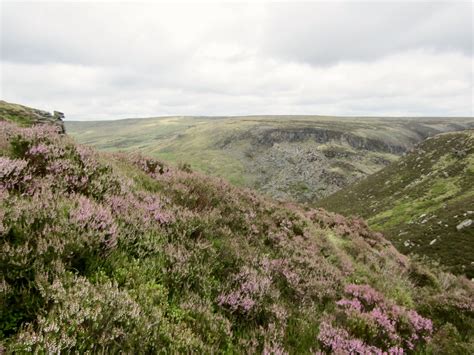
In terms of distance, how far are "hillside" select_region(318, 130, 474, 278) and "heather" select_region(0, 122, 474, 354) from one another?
23102mm

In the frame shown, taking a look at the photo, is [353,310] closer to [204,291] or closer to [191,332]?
[204,291]

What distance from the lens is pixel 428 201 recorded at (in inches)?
1811

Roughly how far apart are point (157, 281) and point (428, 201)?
51.3m

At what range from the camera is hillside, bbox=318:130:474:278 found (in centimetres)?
2886

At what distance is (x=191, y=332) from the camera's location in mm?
3674

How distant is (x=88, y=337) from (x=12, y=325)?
765 millimetres

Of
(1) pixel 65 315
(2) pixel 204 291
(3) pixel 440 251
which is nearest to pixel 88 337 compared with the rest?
(1) pixel 65 315

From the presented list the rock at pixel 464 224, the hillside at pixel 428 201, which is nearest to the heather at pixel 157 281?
the hillside at pixel 428 201

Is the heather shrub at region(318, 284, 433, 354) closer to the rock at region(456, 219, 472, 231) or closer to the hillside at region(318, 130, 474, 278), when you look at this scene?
the hillside at region(318, 130, 474, 278)

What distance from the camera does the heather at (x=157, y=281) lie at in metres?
3.16

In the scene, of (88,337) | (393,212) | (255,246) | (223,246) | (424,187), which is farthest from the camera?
(424,187)

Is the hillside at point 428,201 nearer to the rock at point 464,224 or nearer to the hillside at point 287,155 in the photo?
the rock at point 464,224

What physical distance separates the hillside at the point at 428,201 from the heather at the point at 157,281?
75.8 feet

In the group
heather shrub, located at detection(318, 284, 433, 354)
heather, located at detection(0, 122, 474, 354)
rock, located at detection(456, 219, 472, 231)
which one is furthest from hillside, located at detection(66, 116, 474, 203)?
heather shrub, located at detection(318, 284, 433, 354)
